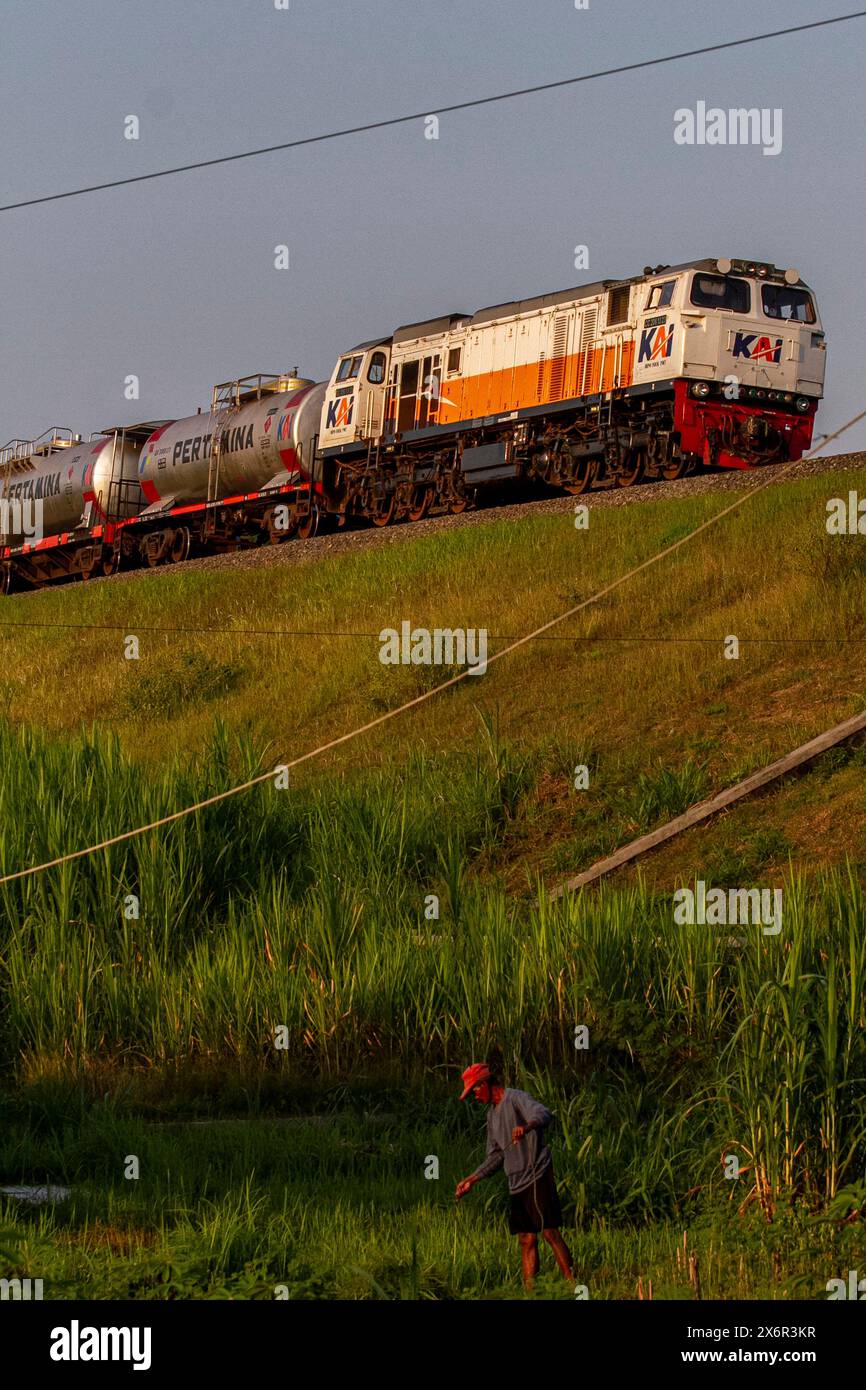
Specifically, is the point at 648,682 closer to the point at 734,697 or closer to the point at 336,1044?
the point at 734,697

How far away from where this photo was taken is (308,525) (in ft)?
119

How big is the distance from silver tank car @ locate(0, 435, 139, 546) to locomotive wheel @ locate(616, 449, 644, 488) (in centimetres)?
1566

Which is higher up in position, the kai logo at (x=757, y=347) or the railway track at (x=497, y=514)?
the kai logo at (x=757, y=347)

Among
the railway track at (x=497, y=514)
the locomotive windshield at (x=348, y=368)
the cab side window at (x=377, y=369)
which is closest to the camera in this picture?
the railway track at (x=497, y=514)

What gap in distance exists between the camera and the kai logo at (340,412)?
34562 millimetres

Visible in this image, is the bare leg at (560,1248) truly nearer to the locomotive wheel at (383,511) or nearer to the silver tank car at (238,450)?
the locomotive wheel at (383,511)

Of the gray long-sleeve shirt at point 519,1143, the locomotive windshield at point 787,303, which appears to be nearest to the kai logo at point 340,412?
the locomotive windshield at point 787,303

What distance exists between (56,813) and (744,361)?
17.0m

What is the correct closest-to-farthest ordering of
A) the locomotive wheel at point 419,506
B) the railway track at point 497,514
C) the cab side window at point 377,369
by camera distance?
1. the railway track at point 497,514
2. the locomotive wheel at point 419,506
3. the cab side window at point 377,369

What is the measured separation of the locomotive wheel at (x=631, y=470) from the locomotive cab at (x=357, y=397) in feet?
20.3

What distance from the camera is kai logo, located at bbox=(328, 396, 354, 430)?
34.6m

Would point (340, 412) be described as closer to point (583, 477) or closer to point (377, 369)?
point (377, 369)

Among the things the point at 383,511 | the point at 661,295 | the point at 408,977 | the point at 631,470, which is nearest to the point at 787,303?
the point at 661,295
